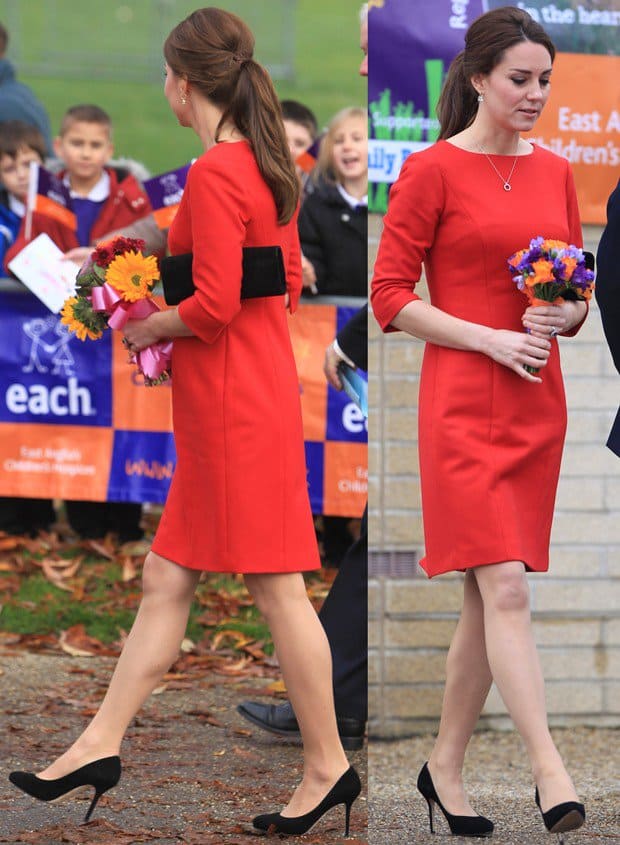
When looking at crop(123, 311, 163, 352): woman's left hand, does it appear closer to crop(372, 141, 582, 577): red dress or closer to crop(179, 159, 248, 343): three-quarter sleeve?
crop(179, 159, 248, 343): three-quarter sleeve

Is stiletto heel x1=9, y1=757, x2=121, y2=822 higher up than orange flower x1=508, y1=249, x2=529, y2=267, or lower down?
lower down

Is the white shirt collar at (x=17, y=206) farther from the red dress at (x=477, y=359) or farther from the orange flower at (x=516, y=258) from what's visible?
the orange flower at (x=516, y=258)

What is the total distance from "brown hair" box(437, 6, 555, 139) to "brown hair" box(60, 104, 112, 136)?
406 cm

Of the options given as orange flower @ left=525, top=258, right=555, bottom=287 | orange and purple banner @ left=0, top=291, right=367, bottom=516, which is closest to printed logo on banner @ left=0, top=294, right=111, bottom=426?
orange and purple banner @ left=0, top=291, right=367, bottom=516

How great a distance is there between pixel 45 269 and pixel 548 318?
12.9 ft

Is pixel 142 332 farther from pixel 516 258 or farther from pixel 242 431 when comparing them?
pixel 516 258

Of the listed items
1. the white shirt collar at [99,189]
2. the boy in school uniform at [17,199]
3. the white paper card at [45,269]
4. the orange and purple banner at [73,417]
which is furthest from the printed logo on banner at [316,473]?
the white shirt collar at [99,189]

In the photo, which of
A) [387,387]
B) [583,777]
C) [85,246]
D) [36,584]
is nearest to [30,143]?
[85,246]

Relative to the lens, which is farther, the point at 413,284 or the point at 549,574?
the point at 549,574

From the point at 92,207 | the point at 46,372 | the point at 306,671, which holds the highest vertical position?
the point at 92,207

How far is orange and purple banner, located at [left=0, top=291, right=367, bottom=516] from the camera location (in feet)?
24.4

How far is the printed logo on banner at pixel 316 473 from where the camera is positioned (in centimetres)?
721

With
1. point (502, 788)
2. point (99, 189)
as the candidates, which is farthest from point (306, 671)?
point (99, 189)

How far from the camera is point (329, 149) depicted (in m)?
7.27
